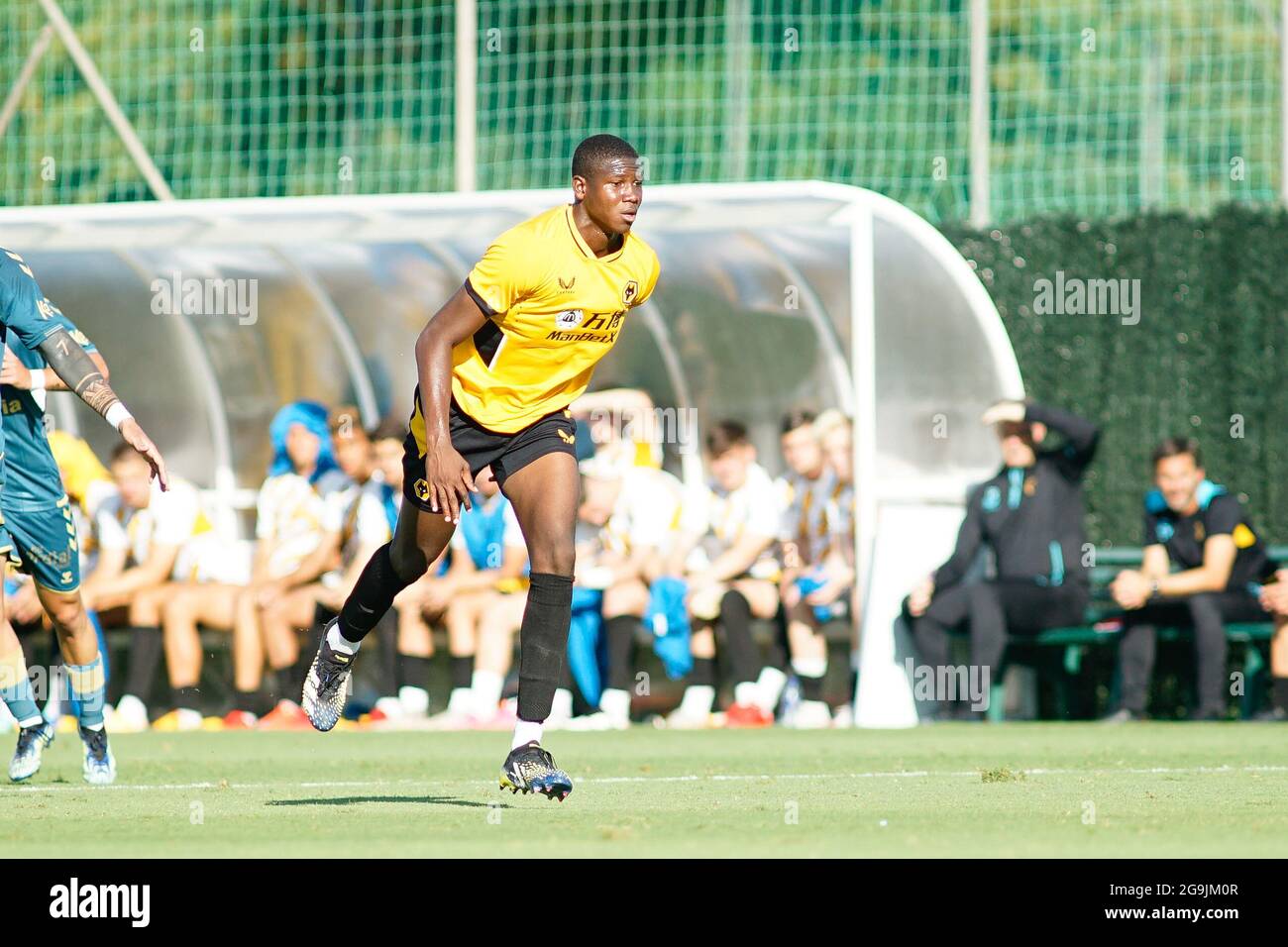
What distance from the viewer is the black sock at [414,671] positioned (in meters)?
13.0

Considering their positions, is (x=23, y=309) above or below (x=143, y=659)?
above

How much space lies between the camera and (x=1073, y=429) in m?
12.4

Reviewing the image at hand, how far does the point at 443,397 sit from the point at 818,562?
20.3 ft

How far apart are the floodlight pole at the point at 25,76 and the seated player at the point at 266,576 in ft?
10.4

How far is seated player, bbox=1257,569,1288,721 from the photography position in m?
11.8

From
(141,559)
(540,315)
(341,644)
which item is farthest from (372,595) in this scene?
(141,559)

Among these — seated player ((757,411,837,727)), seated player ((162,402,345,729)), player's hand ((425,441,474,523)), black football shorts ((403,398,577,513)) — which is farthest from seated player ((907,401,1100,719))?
player's hand ((425,441,474,523))

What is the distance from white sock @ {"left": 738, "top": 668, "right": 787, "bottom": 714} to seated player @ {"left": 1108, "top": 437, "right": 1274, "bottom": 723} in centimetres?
188

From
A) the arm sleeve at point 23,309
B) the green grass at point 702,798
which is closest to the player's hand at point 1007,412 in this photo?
the green grass at point 702,798

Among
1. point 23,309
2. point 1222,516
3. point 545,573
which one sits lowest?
point 545,573

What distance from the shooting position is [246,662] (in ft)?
42.7

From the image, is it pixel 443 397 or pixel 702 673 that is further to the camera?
pixel 702 673

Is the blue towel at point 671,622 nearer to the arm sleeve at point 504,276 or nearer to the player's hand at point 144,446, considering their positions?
the player's hand at point 144,446

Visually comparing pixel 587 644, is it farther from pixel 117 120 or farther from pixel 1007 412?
pixel 117 120
